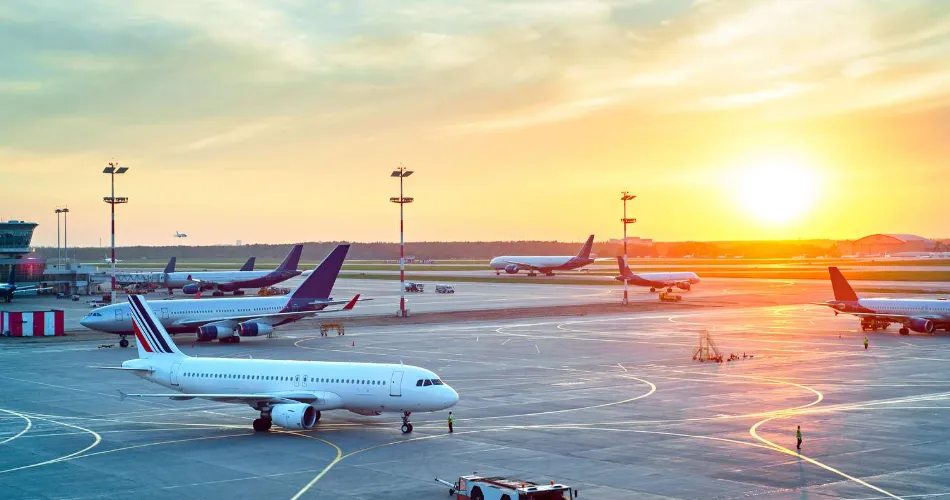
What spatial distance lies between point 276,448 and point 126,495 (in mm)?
9317

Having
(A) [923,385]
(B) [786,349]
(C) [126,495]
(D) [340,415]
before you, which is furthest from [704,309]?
(C) [126,495]

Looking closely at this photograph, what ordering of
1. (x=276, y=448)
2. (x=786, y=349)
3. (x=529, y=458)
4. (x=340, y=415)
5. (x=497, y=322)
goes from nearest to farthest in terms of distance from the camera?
(x=529, y=458)
(x=276, y=448)
(x=340, y=415)
(x=786, y=349)
(x=497, y=322)

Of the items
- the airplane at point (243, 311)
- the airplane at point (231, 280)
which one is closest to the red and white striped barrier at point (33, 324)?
the airplane at point (243, 311)

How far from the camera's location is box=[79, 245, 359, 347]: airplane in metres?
87.2

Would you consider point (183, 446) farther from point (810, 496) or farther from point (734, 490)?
point (810, 496)

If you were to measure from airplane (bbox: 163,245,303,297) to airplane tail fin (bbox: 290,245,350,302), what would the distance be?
64320mm

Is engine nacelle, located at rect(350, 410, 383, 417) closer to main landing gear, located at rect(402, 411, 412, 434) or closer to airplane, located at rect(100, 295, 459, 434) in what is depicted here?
airplane, located at rect(100, 295, 459, 434)

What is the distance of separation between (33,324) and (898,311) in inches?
3566

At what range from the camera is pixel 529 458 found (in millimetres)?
39375

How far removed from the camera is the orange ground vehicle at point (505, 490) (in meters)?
30.0

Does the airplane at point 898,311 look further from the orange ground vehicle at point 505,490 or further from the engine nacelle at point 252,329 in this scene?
the orange ground vehicle at point 505,490

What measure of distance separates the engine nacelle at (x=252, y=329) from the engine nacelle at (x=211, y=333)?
1570mm

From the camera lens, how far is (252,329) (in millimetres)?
87125

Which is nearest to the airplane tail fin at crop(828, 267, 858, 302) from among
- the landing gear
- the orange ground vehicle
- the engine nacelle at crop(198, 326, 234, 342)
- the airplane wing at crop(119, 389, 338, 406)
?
the engine nacelle at crop(198, 326, 234, 342)
